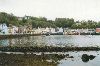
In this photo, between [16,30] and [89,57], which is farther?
[16,30]

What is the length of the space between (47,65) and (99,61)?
9.83 m

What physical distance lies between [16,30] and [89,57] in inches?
5178

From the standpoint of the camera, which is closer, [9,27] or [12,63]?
[12,63]

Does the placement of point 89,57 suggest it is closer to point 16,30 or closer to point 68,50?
point 68,50

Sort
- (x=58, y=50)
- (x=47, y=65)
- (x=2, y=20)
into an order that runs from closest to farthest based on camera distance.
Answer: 1. (x=47, y=65)
2. (x=58, y=50)
3. (x=2, y=20)

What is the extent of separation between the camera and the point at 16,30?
180375mm

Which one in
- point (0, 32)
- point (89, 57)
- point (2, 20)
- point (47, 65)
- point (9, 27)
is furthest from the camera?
point (2, 20)

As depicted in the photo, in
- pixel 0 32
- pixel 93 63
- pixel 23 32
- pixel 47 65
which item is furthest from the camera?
pixel 23 32

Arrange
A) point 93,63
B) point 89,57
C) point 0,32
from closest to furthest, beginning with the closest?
1. point 93,63
2. point 89,57
3. point 0,32

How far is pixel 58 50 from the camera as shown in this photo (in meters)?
64.8

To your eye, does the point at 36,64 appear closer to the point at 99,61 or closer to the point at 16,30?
the point at 99,61

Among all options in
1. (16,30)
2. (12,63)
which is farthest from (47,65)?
(16,30)

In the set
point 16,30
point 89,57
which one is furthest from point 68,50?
point 16,30

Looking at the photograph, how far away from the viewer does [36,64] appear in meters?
43.3
